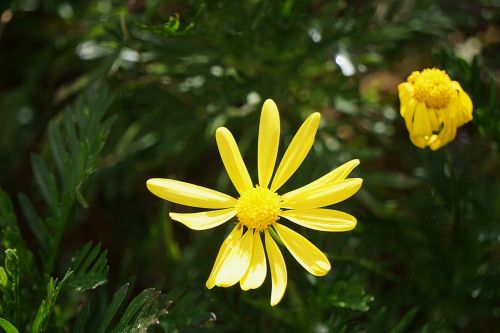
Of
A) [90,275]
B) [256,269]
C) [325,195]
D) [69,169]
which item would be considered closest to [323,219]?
[325,195]

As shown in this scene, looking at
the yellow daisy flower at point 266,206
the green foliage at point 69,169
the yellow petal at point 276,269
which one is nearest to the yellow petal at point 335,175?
the yellow daisy flower at point 266,206

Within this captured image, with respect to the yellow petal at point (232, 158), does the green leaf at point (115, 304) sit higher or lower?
lower

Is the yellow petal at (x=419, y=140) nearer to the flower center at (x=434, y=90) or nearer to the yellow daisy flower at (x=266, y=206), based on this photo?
the flower center at (x=434, y=90)

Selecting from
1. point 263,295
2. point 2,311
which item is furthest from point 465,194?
point 2,311

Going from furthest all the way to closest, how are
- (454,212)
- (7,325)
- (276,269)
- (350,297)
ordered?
1. (454,212)
2. (350,297)
3. (276,269)
4. (7,325)

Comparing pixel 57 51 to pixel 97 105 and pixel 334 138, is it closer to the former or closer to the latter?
pixel 97 105

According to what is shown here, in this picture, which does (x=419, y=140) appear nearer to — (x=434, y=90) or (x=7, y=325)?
(x=434, y=90)

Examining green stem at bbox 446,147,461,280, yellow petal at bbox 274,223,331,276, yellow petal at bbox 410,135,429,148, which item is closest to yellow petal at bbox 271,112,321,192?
yellow petal at bbox 274,223,331,276
